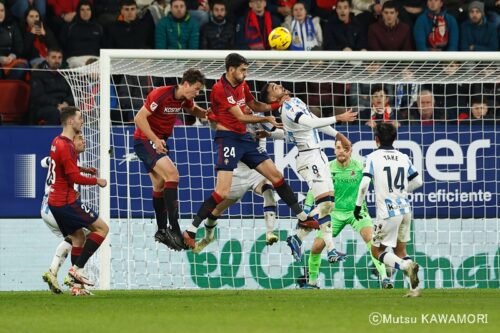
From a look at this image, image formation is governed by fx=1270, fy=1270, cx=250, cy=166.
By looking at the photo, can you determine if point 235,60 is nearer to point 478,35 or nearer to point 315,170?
point 315,170

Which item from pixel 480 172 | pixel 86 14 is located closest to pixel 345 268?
pixel 480 172

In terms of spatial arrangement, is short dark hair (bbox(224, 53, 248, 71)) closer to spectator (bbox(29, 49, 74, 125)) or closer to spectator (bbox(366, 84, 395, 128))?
spectator (bbox(366, 84, 395, 128))

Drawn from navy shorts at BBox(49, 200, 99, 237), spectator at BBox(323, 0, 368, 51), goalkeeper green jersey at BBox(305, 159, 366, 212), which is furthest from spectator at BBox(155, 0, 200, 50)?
navy shorts at BBox(49, 200, 99, 237)

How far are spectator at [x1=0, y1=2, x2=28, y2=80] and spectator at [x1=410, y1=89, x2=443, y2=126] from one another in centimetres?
586

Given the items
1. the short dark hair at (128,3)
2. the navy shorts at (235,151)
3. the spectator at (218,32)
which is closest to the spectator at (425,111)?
the spectator at (218,32)

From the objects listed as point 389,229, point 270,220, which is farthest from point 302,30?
point 389,229

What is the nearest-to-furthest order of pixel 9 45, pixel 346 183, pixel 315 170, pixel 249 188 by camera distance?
pixel 315 170, pixel 249 188, pixel 346 183, pixel 9 45

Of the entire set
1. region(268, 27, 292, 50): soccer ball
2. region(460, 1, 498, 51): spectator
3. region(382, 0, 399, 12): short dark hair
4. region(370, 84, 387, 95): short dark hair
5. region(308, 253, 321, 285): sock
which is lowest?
region(308, 253, 321, 285): sock

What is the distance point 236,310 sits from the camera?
39.9ft

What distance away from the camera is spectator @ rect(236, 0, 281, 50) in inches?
776

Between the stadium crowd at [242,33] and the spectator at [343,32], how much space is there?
2 centimetres

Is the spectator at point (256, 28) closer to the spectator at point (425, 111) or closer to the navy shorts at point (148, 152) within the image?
the spectator at point (425, 111)

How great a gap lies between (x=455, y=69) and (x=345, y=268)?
130 inches

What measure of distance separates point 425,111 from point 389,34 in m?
1.87
